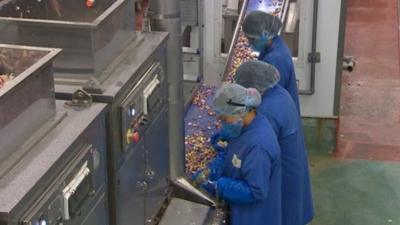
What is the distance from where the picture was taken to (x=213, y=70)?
15.6 feet

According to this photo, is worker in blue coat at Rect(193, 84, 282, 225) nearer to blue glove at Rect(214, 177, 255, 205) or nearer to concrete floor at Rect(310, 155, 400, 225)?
blue glove at Rect(214, 177, 255, 205)

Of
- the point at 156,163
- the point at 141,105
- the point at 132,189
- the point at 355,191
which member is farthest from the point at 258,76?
the point at 355,191

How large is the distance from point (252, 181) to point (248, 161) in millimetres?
77

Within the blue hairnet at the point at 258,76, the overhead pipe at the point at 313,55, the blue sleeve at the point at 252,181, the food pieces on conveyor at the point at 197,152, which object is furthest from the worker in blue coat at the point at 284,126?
the overhead pipe at the point at 313,55

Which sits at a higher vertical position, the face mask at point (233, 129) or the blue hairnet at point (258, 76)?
the blue hairnet at point (258, 76)

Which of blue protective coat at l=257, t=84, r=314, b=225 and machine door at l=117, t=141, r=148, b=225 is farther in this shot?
blue protective coat at l=257, t=84, r=314, b=225

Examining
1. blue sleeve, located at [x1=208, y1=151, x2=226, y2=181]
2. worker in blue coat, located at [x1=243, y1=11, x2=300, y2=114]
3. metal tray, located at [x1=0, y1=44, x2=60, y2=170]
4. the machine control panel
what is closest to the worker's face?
worker in blue coat, located at [x1=243, y1=11, x2=300, y2=114]

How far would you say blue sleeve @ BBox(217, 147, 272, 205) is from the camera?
2658 millimetres

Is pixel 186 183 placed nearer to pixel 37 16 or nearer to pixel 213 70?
pixel 37 16

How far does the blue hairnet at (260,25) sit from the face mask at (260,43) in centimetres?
2

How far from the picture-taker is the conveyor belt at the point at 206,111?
3.63 metres

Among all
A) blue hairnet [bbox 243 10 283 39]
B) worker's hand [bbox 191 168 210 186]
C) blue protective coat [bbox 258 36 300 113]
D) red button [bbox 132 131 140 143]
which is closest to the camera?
red button [bbox 132 131 140 143]

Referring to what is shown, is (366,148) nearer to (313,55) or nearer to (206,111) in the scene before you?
(313,55)

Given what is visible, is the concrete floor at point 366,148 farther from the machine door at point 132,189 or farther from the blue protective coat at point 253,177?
the machine door at point 132,189
